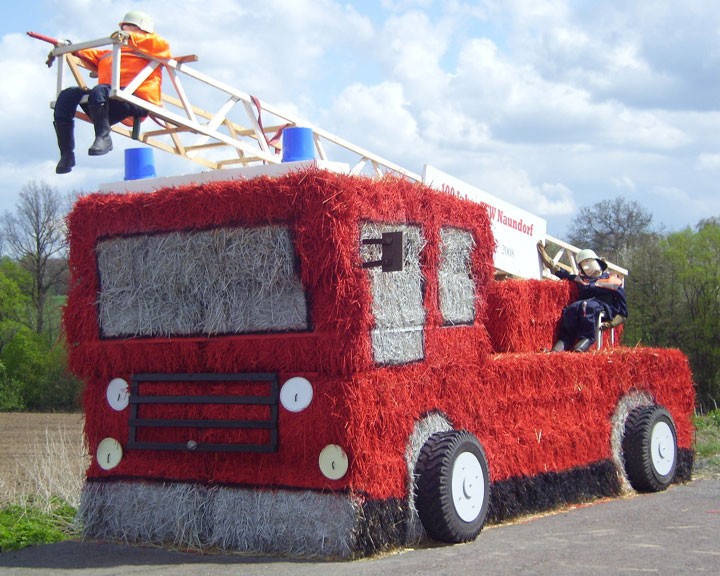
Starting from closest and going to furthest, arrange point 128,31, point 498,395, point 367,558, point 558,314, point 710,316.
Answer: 1. point 367,558
2. point 128,31
3. point 498,395
4. point 558,314
5. point 710,316

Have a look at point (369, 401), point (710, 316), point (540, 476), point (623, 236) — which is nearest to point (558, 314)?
point (540, 476)

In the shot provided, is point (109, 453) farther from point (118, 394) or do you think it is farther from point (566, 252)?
point (566, 252)

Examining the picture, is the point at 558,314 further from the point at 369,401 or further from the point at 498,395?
the point at 369,401

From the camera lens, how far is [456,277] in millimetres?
7477

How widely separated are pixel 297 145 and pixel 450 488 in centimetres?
272

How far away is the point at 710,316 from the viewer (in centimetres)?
3903

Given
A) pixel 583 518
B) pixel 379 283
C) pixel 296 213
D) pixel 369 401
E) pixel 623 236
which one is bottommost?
pixel 583 518

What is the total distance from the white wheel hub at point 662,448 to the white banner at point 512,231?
7.23 ft

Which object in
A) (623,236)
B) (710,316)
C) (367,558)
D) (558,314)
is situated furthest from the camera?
(623,236)

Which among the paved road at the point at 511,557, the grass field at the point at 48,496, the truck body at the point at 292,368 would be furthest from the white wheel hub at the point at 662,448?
the truck body at the point at 292,368

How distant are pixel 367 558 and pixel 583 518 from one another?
242cm

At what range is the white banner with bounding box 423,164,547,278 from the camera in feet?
32.1

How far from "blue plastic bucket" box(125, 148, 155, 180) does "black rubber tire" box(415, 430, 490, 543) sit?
10.3 feet

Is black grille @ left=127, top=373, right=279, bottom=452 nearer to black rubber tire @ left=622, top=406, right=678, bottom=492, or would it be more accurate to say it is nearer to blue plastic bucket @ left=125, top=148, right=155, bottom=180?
blue plastic bucket @ left=125, top=148, right=155, bottom=180
